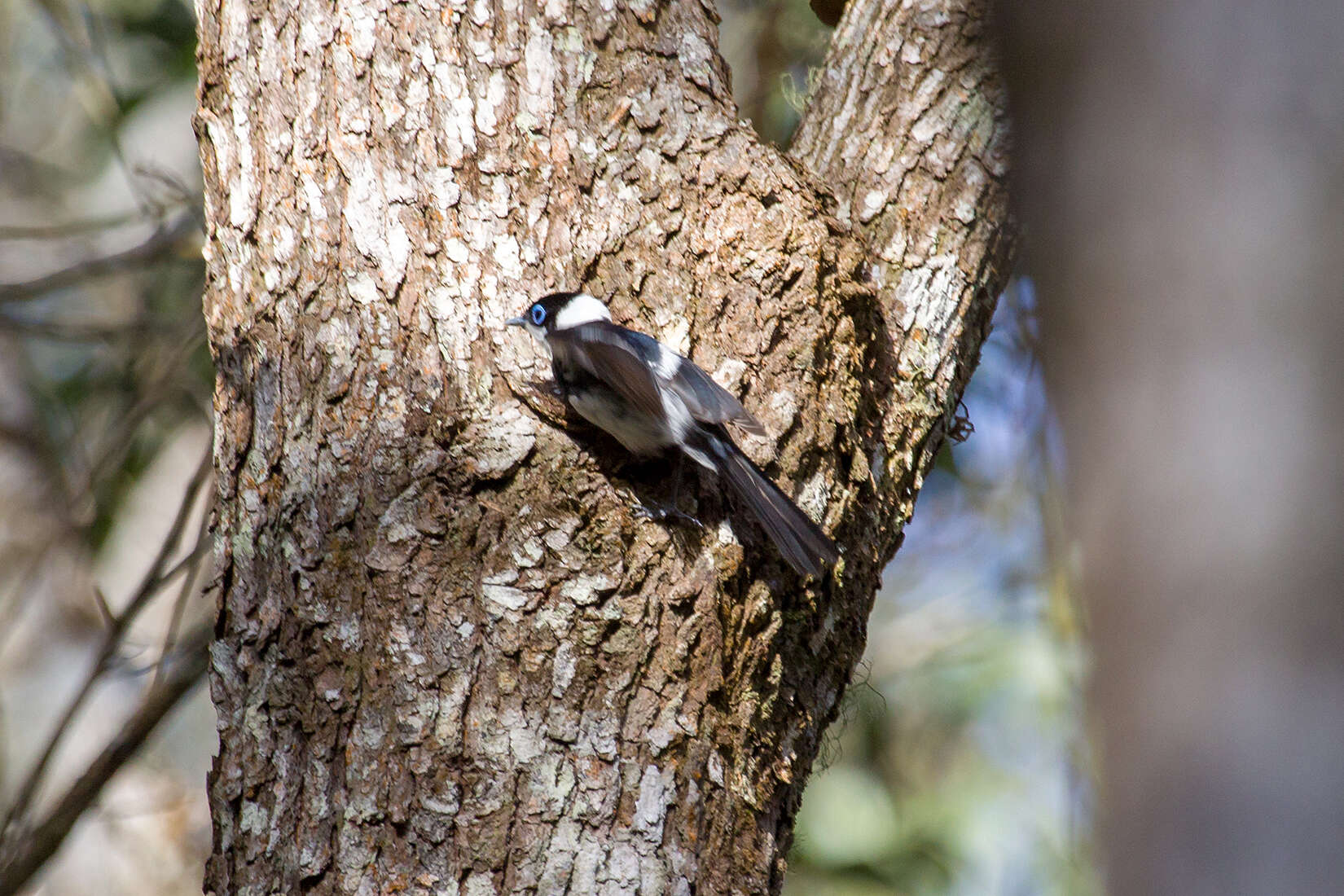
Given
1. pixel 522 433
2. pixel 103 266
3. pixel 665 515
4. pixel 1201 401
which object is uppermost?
pixel 103 266

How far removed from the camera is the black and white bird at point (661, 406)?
96.2 inches

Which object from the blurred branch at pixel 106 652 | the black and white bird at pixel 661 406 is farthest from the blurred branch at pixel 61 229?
the black and white bird at pixel 661 406

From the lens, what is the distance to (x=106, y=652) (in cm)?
343

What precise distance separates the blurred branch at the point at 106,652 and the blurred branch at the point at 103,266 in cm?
148

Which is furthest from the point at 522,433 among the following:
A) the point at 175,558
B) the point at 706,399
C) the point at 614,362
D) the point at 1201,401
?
the point at 175,558

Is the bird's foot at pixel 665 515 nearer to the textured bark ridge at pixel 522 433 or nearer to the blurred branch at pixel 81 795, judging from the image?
the textured bark ridge at pixel 522 433

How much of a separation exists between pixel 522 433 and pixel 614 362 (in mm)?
263

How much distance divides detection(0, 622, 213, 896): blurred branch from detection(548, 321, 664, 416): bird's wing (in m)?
1.61

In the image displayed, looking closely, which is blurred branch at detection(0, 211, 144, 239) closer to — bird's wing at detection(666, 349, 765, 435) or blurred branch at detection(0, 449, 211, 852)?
blurred branch at detection(0, 449, 211, 852)

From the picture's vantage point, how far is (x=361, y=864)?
2090mm

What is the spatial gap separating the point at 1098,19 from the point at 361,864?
5.99 feet

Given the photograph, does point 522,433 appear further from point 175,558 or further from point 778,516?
point 175,558

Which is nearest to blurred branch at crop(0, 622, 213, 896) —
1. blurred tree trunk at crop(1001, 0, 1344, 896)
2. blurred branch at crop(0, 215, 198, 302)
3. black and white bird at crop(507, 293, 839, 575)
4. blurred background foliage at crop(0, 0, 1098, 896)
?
blurred background foliage at crop(0, 0, 1098, 896)

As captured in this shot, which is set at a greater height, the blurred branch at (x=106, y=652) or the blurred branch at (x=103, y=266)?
the blurred branch at (x=103, y=266)
